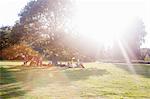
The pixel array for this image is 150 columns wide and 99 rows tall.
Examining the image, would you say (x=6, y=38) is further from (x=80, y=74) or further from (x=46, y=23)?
(x=80, y=74)

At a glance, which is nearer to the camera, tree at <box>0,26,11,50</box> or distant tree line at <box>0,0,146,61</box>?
distant tree line at <box>0,0,146,61</box>

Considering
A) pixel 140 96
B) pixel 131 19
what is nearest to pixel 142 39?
pixel 131 19

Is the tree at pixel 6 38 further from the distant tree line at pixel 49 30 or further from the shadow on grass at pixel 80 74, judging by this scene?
the shadow on grass at pixel 80 74

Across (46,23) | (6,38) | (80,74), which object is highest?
(46,23)

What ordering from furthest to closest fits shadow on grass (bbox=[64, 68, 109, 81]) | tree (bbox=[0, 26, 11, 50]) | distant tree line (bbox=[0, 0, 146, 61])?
tree (bbox=[0, 26, 11, 50]) → distant tree line (bbox=[0, 0, 146, 61]) → shadow on grass (bbox=[64, 68, 109, 81])

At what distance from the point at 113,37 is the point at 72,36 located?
1551 inches

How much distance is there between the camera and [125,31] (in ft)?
264

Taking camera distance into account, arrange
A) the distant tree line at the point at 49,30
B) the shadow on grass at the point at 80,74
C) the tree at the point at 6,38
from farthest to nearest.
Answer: the tree at the point at 6,38, the distant tree line at the point at 49,30, the shadow on grass at the point at 80,74

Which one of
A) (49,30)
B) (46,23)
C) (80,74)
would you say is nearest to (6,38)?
(46,23)

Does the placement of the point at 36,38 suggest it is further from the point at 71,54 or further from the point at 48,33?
the point at 71,54

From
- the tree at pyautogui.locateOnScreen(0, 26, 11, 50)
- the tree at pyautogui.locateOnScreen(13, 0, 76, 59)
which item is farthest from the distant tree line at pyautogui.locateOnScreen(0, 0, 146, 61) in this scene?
the tree at pyautogui.locateOnScreen(0, 26, 11, 50)

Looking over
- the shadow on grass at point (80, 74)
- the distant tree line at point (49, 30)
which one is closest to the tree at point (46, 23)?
the distant tree line at point (49, 30)

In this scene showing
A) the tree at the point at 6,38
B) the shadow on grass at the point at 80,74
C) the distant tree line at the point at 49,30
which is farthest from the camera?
the tree at the point at 6,38

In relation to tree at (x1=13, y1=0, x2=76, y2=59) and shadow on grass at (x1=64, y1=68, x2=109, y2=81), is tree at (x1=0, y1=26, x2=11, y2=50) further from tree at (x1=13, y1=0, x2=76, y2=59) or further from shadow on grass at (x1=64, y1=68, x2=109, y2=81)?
shadow on grass at (x1=64, y1=68, x2=109, y2=81)
